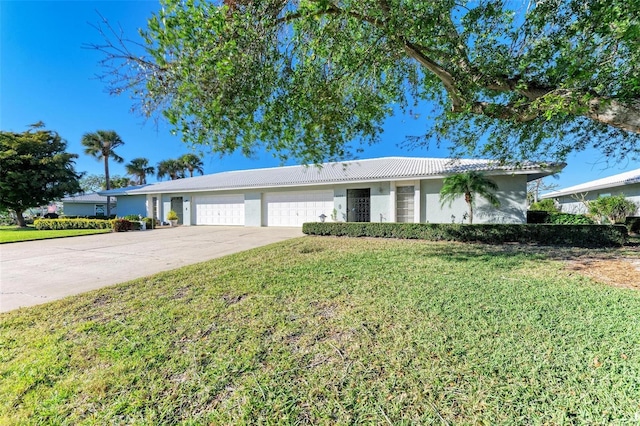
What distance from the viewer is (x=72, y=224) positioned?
19328 millimetres

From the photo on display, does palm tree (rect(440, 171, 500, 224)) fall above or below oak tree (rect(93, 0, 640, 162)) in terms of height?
below

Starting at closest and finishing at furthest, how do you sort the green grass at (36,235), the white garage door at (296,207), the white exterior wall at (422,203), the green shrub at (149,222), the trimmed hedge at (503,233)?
the trimmed hedge at (503,233)
the white exterior wall at (422,203)
the green grass at (36,235)
the white garage door at (296,207)
the green shrub at (149,222)

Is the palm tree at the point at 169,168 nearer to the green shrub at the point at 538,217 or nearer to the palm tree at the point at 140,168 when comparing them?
the palm tree at the point at 140,168

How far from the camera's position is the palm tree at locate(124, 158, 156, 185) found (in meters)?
35.4

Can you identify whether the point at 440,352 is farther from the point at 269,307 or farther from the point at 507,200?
the point at 507,200

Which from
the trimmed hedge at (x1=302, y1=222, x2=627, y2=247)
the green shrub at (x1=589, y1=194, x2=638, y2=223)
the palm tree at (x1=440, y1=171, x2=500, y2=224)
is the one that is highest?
the palm tree at (x1=440, y1=171, x2=500, y2=224)

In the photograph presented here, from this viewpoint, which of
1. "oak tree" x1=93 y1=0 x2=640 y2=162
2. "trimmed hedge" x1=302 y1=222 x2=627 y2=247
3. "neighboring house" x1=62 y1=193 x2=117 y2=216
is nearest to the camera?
"oak tree" x1=93 y1=0 x2=640 y2=162

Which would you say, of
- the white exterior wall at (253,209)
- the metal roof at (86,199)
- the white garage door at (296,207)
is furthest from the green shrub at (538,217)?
the metal roof at (86,199)

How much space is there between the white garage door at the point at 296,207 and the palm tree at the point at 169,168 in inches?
1002

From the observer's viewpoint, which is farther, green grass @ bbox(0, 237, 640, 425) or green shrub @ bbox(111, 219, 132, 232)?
green shrub @ bbox(111, 219, 132, 232)

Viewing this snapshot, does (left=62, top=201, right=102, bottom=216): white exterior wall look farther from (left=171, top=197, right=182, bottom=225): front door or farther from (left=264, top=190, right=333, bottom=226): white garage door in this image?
(left=264, top=190, right=333, bottom=226): white garage door

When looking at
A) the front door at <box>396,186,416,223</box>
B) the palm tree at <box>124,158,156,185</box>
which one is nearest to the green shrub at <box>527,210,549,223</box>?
the front door at <box>396,186,416,223</box>

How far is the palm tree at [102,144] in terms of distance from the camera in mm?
27406

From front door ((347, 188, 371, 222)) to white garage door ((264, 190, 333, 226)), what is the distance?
4.16ft
